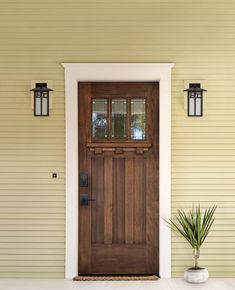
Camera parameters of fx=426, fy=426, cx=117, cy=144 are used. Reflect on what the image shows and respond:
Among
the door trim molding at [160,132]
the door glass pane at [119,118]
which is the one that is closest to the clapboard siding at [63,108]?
the door trim molding at [160,132]

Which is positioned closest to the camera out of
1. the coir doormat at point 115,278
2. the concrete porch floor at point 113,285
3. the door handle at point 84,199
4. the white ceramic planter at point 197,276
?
the concrete porch floor at point 113,285

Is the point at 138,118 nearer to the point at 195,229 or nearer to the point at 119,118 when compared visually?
the point at 119,118

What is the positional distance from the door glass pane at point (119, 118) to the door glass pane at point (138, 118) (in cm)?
9

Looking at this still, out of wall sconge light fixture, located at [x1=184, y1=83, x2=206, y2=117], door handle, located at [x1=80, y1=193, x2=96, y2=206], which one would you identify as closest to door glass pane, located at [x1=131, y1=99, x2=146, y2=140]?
wall sconge light fixture, located at [x1=184, y1=83, x2=206, y2=117]

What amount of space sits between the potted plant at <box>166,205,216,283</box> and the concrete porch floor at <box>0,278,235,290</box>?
10cm

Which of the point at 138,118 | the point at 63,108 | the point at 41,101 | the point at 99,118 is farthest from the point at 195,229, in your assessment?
the point at 41,101

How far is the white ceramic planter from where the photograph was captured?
4449 millimetres

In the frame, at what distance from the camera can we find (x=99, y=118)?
4.81m

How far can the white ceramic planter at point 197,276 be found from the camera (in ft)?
14.6

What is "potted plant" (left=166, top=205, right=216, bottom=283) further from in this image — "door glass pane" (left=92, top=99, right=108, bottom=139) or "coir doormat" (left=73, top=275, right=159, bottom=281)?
"door glass pane" (left=92, top=99, right=108, bottom=139)

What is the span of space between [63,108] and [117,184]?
41.0 inches

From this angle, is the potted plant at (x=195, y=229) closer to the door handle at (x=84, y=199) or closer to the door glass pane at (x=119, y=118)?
the door handle at (x=84, y=199)

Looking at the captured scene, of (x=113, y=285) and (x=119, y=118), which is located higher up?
(x=119, y=118)

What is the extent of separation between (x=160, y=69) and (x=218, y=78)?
0.65m
